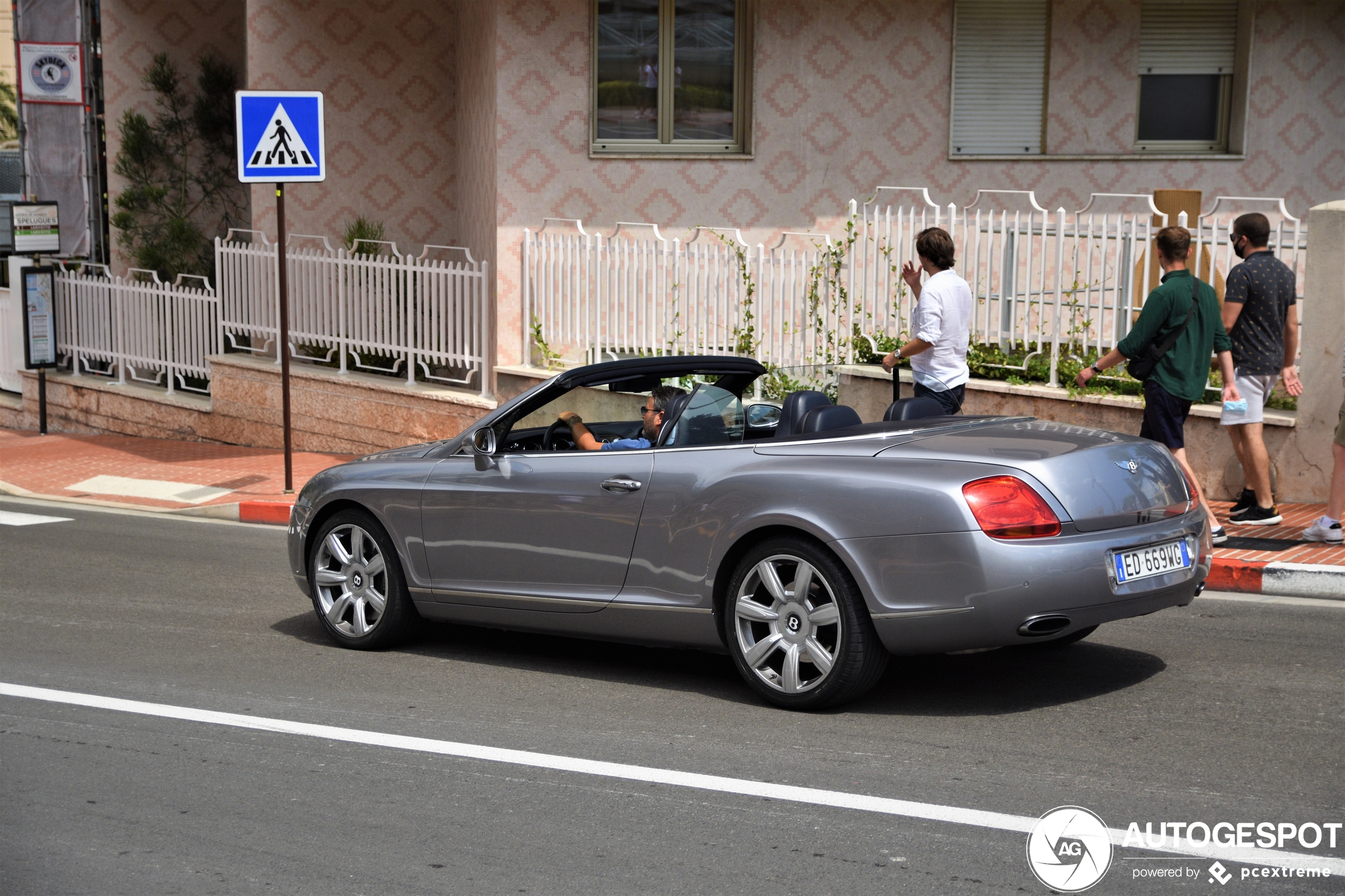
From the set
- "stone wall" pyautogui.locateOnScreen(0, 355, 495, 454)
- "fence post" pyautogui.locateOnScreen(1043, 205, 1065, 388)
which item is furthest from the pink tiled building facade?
"fence post" pyautogui.locateOnScreen(1043, 205, 1065, 388)

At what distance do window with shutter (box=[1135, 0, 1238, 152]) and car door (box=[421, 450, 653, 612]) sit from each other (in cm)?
1040

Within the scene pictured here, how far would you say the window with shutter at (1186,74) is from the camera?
14812 millimetres

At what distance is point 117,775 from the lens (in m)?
5.30

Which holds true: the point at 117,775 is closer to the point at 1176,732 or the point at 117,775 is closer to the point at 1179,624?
the point at 1176,732

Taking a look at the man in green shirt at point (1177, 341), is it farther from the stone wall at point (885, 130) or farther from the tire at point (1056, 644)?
the stone wall at point (885, 130)

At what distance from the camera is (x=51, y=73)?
1797 cm

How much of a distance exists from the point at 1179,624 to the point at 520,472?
335 cm

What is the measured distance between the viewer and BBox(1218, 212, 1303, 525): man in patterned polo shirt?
30.5ft

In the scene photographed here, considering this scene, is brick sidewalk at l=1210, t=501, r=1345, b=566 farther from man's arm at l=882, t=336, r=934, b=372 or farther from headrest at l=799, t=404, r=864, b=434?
headrest at l=799, t=404, r=864, b=434

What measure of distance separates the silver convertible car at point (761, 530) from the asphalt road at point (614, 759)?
309mm

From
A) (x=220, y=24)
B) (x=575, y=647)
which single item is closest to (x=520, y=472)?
(x=575, y=647)

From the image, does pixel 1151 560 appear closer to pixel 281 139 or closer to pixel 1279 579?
pixel 1279 579

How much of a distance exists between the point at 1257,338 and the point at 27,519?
913 cm

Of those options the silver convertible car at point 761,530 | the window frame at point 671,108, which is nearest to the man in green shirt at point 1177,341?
the silver convertible car at point 761,530
